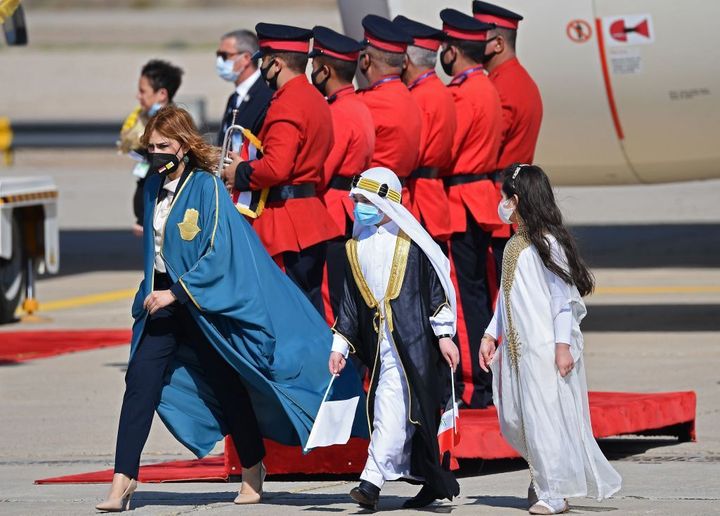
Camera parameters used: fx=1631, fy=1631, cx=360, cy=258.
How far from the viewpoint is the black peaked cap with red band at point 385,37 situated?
8.50 metres

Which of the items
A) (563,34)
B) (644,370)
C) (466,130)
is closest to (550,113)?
(563,34)

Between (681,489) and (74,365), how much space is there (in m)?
5.43

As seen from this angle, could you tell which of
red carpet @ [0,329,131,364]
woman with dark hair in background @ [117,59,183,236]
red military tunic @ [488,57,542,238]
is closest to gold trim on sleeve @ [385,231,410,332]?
red military tunic @ [488,57,542,238]

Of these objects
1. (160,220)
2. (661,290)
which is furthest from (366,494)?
(661,290)

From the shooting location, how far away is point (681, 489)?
22.7 feet

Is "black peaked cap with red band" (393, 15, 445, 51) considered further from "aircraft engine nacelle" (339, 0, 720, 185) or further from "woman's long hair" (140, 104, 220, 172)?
"aircraft engine nacelle" (339, 0, 720, 185)

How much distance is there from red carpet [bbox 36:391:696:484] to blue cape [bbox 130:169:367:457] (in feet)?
2.01

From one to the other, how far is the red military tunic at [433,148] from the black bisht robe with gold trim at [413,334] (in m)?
2.13

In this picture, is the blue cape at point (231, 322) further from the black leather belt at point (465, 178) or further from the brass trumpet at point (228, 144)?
the black leather belt at point (465, 178)

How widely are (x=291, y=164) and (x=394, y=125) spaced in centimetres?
100

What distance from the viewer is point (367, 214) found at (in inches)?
257

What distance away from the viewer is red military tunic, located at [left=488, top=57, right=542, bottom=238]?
30.1 ft

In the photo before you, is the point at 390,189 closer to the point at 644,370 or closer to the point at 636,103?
the point at 644,370

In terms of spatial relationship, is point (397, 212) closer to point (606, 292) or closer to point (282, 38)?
point (282, 38)
